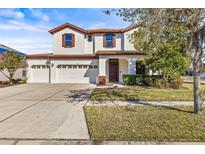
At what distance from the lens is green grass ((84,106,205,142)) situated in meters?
4.30

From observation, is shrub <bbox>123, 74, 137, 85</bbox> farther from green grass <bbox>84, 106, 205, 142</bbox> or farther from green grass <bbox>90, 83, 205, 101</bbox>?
green grass <bbox>84, 106, 205, 142</bbox>

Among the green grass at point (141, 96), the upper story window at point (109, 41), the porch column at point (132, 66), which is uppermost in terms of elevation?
the upper story window at point (109, 41)

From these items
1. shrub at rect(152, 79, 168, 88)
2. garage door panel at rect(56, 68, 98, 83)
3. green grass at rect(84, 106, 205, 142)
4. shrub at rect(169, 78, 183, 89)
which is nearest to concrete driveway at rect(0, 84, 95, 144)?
green grass at rect(84, 106, 205, 142)

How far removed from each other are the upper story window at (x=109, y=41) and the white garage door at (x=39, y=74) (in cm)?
733

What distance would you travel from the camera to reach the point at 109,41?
19.8 m

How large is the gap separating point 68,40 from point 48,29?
2.65 m

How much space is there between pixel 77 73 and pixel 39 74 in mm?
4475

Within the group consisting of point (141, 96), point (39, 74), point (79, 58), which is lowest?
point (141, 96)

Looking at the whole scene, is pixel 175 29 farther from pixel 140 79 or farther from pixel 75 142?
pixel 140 79

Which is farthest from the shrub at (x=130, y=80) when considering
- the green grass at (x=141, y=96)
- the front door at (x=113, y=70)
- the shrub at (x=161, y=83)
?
the green grass at (x=141, y=96)

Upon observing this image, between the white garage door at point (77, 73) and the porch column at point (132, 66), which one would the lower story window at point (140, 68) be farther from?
the white garage door at point (77, 73)

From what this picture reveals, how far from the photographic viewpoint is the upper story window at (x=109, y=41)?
19692 millimetres

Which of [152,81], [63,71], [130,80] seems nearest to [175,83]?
[152,81]

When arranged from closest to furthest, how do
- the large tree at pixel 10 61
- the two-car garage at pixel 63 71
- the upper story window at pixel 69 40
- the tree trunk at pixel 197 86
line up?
the tree trunk at pixel 197 86
the large tree at pixel 10 61
the two-car garage at pixel 63 71
the upper story window at pixel 69 40
